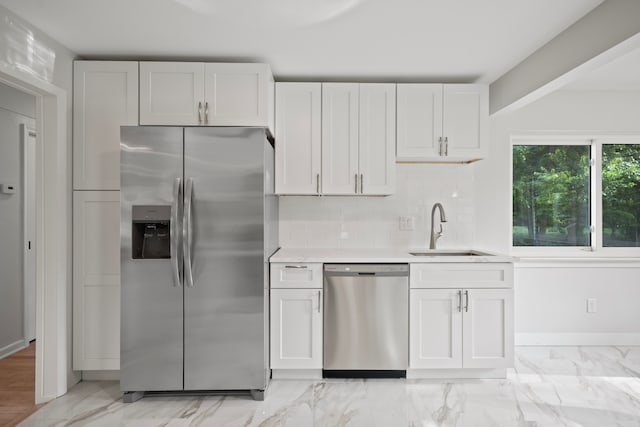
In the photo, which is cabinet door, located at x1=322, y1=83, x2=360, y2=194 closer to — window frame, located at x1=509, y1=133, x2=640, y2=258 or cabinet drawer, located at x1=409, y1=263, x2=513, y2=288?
cabinet drawer, located at x1=409, y1=263, x2=513, y2=288

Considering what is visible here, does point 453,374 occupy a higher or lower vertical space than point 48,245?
lower

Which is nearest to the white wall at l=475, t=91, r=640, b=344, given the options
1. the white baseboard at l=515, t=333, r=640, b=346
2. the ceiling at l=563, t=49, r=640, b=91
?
the white baseboard at l=515, t=333, r=640, b=346

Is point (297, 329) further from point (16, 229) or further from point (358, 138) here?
point (16, 229)

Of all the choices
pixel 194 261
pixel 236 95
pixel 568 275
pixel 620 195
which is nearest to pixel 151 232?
pixel 194 261

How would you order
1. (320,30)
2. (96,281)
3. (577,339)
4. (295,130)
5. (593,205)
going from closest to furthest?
(320,30)
(96,281)
(295,130)
(577,339)
(593,205)

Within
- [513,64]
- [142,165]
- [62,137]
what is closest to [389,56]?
[513,64]

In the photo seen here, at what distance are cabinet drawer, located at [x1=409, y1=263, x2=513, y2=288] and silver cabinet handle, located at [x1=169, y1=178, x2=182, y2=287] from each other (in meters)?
1.63

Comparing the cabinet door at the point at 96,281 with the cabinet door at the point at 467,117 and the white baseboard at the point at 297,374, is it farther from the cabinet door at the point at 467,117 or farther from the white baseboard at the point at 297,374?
the cabinet door at the point at 467,117

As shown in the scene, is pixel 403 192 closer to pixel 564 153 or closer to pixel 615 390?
pixel 564 153

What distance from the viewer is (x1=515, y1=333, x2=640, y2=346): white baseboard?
12.6 ft

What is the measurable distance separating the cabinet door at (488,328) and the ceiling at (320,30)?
5.68ft

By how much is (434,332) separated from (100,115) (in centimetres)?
287

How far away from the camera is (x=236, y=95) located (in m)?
2.95

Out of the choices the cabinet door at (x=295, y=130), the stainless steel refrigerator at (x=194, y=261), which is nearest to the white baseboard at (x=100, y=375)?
the stainless steel refrigerator at (x=194, y=261)
